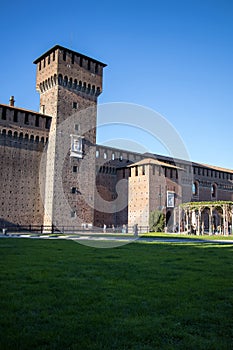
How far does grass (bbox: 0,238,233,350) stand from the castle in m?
19.7

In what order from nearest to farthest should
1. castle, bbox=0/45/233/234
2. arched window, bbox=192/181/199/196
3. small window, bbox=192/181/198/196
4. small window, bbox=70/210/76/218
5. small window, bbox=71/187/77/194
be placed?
castle, bbox=0/45/233/234, small window, bbox=70/210/76/218, small window, bbox=71/187/77/194, arched window, bbox=192/181/199/196, small window, bbox=192/181/198/196

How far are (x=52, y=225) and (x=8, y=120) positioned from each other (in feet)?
28.5

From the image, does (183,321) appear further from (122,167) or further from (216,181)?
(216,181)

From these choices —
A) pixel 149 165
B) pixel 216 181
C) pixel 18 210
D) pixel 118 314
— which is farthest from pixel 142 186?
pixel 118 314

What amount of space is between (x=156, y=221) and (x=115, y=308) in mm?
26525

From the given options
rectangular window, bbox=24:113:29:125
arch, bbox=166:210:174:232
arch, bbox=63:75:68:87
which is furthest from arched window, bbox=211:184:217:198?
rectangular window, bbox=24:113:29:125

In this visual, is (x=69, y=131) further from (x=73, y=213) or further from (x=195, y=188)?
(x=195, y=188)

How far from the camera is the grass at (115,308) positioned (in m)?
3.48

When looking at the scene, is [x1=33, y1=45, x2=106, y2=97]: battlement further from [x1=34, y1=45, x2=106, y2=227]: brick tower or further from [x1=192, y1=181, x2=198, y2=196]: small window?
[x1=192, y1=181, x2=198, y2=196]: small window

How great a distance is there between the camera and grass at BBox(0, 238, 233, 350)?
3.48 metres

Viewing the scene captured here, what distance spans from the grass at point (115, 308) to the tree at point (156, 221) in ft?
75.2

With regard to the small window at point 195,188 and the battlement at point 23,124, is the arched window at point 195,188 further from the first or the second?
the battlement at point 23,124

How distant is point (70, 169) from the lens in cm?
2886

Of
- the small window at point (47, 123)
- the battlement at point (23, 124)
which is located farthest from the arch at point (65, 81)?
the small window at point (47, 123)
